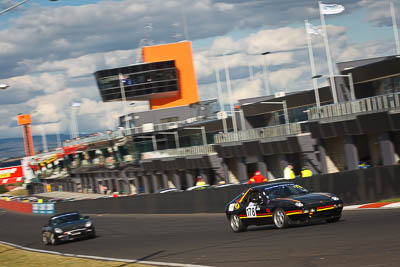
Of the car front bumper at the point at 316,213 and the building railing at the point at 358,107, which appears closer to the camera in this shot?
the car front bumper at the point at 316,213

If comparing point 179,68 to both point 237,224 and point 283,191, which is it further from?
point 283,191

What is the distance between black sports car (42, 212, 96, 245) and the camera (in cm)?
2511

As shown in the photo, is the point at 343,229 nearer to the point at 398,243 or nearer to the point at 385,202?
the point at 398,243

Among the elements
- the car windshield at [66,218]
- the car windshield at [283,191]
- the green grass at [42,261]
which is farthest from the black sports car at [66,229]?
the car windshield at [283,191]

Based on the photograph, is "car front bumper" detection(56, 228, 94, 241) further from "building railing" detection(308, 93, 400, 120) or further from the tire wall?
"building railing" detection(308, 93, 400, 120)

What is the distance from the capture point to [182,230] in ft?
77.5

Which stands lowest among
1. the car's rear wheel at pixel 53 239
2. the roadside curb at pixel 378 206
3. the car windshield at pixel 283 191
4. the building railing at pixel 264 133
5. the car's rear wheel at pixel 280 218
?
the car's rear wheel at pixel 53 239

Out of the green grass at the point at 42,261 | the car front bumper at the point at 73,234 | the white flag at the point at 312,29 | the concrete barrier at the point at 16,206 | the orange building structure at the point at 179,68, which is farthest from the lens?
the orange building structure at the point at 179,68

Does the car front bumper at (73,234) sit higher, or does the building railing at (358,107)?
the building railing at (358,107)

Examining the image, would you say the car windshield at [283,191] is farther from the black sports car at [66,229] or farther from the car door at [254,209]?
the black sports car at [66,229]

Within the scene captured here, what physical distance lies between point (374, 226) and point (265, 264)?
4.41 meters

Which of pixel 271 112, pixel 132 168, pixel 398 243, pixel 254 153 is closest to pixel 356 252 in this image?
pixel 398 243

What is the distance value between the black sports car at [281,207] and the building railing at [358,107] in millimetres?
16518

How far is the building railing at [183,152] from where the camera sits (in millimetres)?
61950
